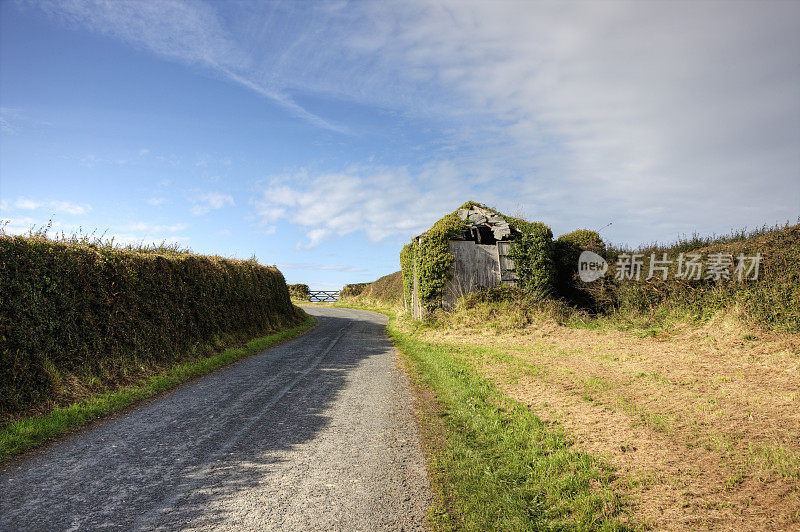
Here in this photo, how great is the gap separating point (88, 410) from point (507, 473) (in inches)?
281

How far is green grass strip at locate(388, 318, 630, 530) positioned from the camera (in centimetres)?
412

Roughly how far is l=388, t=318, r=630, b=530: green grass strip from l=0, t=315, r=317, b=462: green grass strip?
587cm

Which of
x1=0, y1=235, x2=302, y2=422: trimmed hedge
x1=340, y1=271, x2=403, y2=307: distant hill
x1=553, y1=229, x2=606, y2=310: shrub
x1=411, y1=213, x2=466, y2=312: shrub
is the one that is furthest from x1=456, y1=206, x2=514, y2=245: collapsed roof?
x1=0, y1=235, x2=302, y2=422: trimmed hedge

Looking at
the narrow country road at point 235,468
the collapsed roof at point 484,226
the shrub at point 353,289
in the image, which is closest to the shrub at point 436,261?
the collapsed roof at point 484,226

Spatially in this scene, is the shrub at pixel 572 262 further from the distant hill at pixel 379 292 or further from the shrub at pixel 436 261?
the distant hill at pixel 379 292

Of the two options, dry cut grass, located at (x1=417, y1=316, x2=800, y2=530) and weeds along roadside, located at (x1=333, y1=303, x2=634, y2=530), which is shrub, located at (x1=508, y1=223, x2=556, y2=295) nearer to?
dry cut grass, located at (x1=417, y1=316, x2=800, y2=530)

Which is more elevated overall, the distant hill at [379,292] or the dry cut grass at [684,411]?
the distant hill at [379,292]

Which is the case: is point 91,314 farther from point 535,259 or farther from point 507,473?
point 535,259

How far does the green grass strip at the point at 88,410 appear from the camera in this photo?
600cm

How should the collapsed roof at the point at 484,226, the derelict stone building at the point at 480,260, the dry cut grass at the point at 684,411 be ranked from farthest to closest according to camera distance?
the collapsed roof at the point at 484,226
the derelict stone building at the point at 480,260
the dry cut grass at the point at 684,411

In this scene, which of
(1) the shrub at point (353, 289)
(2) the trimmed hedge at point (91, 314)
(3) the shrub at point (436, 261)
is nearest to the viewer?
(2) the trimmed hedge at point (91, 314)

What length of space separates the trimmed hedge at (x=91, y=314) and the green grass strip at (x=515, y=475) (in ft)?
23.9

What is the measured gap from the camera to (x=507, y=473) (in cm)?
500

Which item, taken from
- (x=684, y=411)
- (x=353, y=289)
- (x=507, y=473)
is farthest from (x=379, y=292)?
(x=507, y=473)
